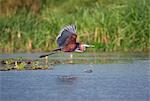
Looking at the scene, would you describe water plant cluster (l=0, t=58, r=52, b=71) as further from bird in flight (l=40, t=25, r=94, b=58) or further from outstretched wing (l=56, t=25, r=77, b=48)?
outstretched wing (l=56, t=25, r=77, b=48)

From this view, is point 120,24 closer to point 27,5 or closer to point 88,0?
point 88,0

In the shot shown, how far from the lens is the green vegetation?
1962 centimetres

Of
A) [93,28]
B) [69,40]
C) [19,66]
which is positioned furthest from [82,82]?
[93,28]

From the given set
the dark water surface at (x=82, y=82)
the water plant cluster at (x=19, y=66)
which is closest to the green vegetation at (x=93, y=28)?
the dark water surface at (x=82, y=82)

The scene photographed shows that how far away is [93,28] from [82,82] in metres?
8.18

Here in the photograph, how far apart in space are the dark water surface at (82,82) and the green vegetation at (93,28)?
338 cm

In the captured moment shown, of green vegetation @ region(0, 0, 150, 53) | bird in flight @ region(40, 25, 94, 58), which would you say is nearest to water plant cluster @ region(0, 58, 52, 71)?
bird in flight @ region(40, 25, 94, 58)

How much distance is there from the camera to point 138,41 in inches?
774

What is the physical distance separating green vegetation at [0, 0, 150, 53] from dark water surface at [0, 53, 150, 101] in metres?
3.38

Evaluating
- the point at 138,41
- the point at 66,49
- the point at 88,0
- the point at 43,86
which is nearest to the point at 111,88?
the point at 43,86

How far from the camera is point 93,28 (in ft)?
65.3

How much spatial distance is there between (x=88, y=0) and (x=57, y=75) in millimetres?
11697

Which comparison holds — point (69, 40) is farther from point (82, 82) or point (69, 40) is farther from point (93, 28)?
point (93, 28)

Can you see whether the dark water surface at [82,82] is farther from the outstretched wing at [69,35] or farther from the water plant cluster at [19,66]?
the outstretched wing at [69,35]
